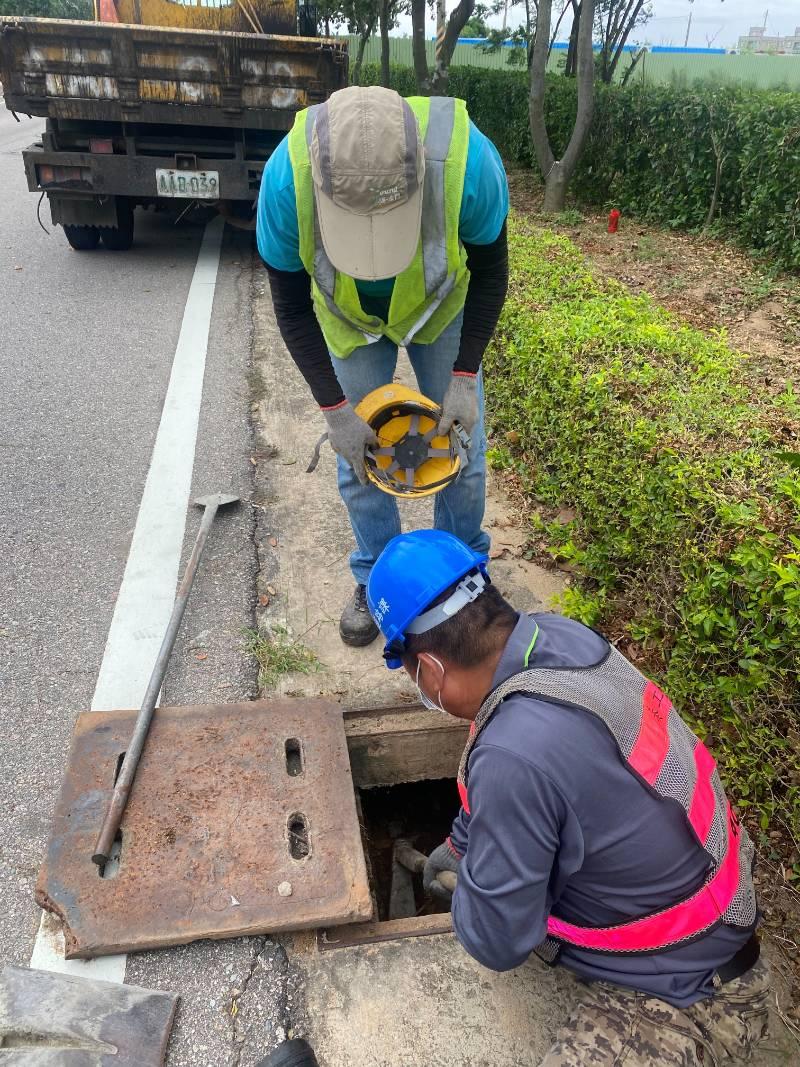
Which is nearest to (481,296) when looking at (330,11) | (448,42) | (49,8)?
(448,42)

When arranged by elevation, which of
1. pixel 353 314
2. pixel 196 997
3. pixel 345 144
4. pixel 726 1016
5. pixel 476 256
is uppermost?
pixel 345 144

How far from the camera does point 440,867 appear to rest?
2162 millimetres

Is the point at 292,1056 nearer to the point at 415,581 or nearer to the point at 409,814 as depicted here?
the point at 415,581

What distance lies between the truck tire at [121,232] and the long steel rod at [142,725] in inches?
211

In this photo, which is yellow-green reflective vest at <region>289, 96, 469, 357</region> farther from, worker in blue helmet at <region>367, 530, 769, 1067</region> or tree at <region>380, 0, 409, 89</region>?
tree at <region>380, 0, 409, 89</region>

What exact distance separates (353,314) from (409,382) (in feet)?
9.05

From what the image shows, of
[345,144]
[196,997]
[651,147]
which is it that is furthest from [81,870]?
[651,147]

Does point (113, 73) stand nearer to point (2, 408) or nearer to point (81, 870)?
point (2, 408)

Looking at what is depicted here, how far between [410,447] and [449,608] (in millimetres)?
1166

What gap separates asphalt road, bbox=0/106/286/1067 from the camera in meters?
1.89

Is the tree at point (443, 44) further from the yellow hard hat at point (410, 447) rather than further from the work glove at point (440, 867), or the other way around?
the work glove at point (440, 867)

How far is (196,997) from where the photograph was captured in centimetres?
183

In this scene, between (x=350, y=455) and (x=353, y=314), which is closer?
(x=353, y=314)

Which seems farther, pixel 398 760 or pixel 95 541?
pixel 95 541
